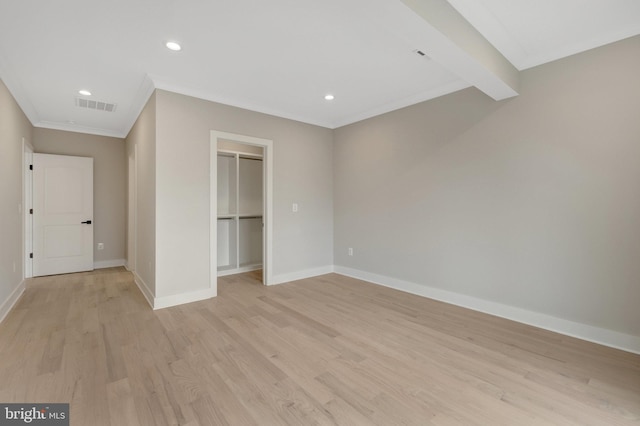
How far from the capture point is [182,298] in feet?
11.5

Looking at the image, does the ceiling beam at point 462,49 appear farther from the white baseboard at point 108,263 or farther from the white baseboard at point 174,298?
the white baseboard at point 108,263

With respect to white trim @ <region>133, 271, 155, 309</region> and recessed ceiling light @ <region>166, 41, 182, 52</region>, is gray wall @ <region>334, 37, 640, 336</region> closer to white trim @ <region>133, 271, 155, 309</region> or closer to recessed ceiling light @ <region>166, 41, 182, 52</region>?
recessed ceiling light @ <region>166, 41, 182, 52</region>

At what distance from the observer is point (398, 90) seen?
3662 millimetres

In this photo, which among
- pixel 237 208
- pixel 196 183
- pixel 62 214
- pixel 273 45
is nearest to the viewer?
pixel 273 45

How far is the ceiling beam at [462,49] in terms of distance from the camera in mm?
1853

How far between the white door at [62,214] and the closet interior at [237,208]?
2.51m

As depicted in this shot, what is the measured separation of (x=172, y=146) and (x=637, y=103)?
4.55 m

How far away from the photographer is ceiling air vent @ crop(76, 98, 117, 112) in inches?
156

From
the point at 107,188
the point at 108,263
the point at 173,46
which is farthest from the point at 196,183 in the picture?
the point at 108,263

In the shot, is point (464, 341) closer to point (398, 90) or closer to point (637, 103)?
point (637, 103)

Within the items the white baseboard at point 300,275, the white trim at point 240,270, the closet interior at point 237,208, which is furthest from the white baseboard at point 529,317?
the closet interior at point 237,208

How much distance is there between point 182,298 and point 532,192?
4110mm

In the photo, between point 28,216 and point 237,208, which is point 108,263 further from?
point 237,208

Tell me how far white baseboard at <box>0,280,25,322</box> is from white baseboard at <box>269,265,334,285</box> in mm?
2959
